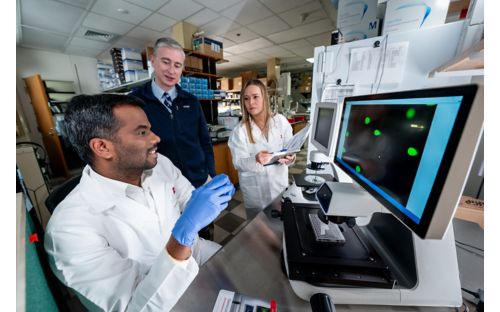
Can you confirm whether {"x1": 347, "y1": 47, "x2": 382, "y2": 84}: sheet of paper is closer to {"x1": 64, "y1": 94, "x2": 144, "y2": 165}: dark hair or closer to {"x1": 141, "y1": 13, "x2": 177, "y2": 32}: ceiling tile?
{"x1": 64, "y1": 94, "x2": 144, "y2": 165}: dark hair

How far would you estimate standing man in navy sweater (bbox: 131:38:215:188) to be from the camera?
4.54ft

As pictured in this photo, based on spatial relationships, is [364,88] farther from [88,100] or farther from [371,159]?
[88,100]

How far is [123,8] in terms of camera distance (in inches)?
106

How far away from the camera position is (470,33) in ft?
4.36

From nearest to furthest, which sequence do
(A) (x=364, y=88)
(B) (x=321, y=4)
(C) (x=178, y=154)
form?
(C) (x=178, y=154)
(A) (x=364, y=88)
(B) (x=321, y=4)

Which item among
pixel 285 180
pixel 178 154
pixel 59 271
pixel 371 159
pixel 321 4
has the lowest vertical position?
pixel 285 180

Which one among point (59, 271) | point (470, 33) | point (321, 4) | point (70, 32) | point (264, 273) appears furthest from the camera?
point (70, 32)

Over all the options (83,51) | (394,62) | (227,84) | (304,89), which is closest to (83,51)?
(83,51)

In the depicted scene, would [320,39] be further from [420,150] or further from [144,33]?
[420,150]

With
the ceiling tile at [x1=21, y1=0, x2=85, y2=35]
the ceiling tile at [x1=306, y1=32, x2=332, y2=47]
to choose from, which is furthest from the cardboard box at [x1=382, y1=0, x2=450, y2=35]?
the ceiling tile at [x1=21, y1=0, x2=85, y2=35]
